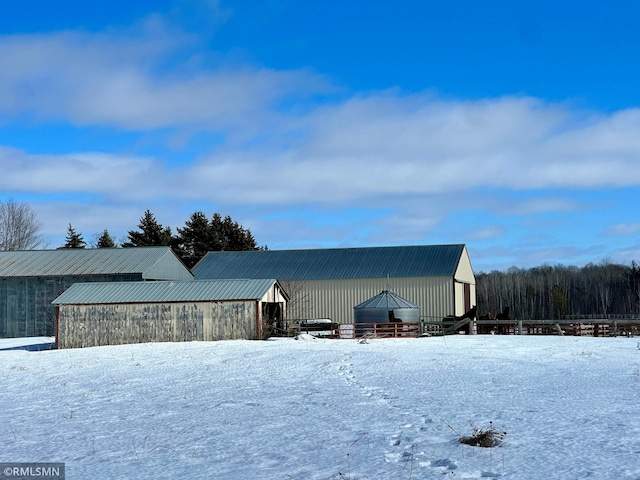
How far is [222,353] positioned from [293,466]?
57.3 feet

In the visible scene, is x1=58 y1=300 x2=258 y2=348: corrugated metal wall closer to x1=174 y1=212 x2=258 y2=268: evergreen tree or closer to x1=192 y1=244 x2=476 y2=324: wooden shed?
x1=192 y1=244 x2=476 y2=324: wooden shed

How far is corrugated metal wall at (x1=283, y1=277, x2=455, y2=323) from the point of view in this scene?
50406 mm

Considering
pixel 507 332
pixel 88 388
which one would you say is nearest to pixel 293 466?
pixel 88 388

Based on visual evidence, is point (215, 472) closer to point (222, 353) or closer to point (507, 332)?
point (222, 353)

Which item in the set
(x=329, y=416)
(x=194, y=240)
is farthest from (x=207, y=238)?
(x=329, y=416)

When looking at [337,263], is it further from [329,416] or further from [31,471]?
[31,471]

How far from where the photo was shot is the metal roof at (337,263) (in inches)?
2058

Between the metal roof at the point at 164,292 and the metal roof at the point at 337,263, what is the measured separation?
50.1 ft

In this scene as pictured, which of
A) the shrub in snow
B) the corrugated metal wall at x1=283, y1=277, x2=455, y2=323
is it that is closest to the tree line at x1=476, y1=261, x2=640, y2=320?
the corrugated metal wall at x1=283, y1=277, x2=455, y2=323

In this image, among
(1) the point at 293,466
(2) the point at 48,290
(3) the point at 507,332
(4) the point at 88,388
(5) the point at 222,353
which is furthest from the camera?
(2) the point at 48,290

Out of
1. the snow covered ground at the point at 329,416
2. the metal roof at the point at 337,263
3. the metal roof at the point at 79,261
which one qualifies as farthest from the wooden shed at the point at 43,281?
the snow covered ground at the point at 329,416

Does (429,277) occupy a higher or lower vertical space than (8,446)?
higher

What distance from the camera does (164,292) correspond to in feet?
126

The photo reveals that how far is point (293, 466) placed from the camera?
1041 centimetres
